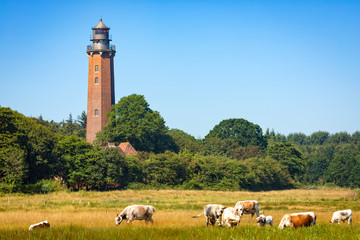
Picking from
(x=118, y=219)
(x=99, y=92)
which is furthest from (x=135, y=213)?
(x=99, y=92)

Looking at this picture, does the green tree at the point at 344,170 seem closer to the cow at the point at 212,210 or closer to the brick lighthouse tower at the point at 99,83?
the brick lighthouse tower at the point at 99,83

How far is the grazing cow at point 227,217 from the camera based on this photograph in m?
23.8

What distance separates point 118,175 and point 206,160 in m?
17.5

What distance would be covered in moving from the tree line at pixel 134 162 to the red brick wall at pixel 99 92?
233 cm

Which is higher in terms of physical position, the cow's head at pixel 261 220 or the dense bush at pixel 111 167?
the dense bush at pixel 111 167

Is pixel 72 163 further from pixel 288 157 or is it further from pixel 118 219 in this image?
pixel 288 157

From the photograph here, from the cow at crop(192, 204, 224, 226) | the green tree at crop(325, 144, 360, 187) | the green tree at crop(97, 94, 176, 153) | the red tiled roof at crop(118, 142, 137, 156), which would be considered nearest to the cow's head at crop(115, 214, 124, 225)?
the cow at crop(192, 204, 224, 226)

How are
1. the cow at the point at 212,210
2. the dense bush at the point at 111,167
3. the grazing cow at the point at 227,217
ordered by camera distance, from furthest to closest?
the dense bush at the point at 111,167
the cow at the point at 212,210
the grazing cow at the point at 227,217

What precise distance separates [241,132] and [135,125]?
45.6m

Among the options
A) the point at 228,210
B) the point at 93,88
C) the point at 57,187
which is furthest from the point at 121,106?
the point at 228,210

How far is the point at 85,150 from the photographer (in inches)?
2729

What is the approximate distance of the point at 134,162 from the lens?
75250 mm

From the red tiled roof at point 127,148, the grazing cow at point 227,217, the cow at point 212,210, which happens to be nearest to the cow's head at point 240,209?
the cow at point 212,210

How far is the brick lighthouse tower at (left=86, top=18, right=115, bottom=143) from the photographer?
93.2 metres
